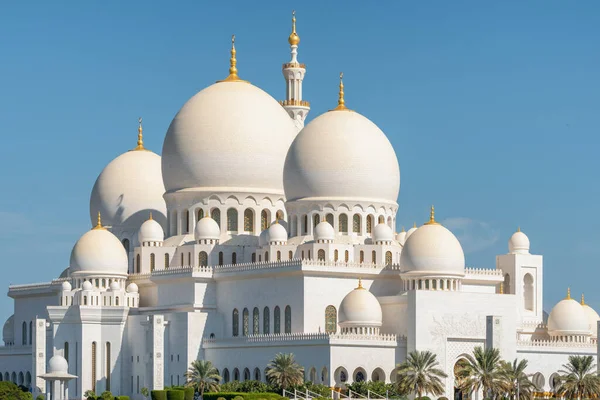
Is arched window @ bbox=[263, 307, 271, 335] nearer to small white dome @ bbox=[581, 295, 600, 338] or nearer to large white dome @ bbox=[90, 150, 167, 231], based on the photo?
large white dome @ bbox=[90, 150, 167, 231]

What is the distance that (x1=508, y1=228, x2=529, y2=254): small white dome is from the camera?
96.2 meters

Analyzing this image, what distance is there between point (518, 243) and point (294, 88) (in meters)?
18.3

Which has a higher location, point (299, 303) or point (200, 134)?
A: point (200, 134)

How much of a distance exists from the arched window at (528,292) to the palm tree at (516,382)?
15.7 metres

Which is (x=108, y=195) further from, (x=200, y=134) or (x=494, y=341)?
(x=494, y=341)

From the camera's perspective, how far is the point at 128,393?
94.1 meters

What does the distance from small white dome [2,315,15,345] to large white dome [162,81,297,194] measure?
53.3 ft

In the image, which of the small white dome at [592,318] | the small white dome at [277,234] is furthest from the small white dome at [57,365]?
the small white dome at [592,318]

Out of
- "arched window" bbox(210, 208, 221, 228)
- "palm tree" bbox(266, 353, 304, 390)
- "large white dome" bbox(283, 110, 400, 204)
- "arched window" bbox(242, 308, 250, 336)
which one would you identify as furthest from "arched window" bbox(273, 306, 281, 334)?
"arched window" bbox(210, 208, 221, 228)

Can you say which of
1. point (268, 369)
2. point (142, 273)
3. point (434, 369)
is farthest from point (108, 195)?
point (434, 369)

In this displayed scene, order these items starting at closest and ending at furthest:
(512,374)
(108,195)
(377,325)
→ (512,374), (377,325), (108,195)

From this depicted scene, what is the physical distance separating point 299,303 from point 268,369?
4.13 meters

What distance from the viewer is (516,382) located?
264ft

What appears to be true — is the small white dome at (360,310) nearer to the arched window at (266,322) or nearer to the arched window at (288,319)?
the arched window at (288,319)
